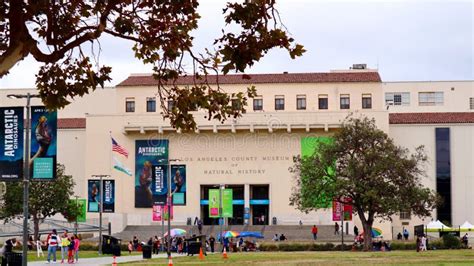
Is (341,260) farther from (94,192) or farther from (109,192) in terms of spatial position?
(94,192)

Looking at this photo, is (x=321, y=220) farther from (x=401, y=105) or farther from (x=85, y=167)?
(x=85, y=167)

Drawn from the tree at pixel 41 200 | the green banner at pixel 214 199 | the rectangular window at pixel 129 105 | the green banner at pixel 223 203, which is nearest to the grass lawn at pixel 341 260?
the tree at pixel 41 200

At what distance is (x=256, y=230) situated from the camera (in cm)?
9625

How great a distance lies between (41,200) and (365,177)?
27642 mm

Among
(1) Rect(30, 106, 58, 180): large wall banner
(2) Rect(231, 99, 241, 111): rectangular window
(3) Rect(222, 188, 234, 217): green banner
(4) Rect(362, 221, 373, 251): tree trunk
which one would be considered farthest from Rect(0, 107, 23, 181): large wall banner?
(3) Rect(222, 188, 234, 217): green banner

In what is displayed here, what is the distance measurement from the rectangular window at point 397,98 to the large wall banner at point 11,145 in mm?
82774

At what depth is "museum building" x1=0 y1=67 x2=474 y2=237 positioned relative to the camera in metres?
97.3

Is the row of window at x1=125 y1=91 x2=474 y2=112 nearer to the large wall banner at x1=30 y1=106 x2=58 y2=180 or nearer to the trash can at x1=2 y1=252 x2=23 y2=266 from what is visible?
the trash can at x1=2 y1=252 x2=23 y2=266

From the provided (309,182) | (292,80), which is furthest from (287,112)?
(309,182)

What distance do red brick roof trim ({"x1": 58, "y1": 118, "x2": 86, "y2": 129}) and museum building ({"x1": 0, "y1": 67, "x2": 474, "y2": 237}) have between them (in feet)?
7.00

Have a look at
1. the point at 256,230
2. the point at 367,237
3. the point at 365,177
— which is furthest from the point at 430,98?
the point at 367,237

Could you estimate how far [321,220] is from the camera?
325 ft

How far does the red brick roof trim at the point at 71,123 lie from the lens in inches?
4208

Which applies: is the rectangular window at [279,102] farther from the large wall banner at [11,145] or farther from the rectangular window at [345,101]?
the large wall banner at [11,145]
